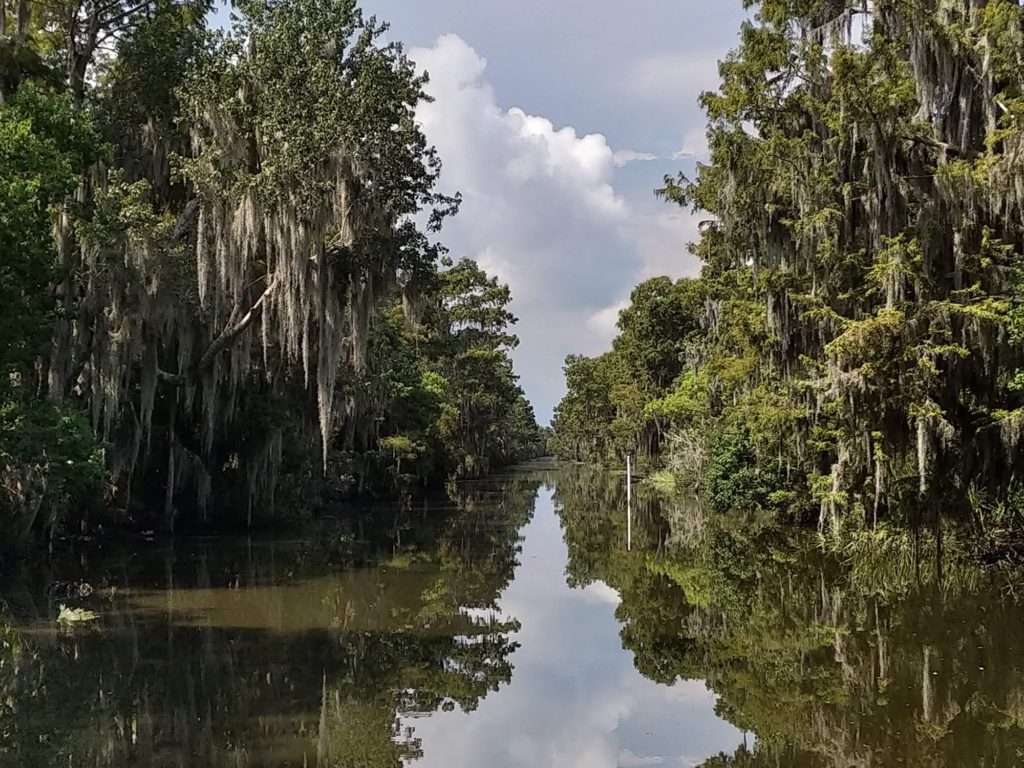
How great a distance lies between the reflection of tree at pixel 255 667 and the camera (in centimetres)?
640

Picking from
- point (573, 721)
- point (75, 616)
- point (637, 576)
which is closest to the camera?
point (573, 721)

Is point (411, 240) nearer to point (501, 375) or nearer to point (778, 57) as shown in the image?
point (778, 57)

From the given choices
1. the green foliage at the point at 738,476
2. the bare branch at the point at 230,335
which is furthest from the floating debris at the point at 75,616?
the green foliage at the point at 738,476

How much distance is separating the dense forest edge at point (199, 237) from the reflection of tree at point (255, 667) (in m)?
3.29

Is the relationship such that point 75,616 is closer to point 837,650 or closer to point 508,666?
point 508,666

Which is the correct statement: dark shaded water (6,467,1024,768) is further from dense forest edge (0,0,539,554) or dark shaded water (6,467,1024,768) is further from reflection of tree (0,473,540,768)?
dense forest edge (0,0,539,554)

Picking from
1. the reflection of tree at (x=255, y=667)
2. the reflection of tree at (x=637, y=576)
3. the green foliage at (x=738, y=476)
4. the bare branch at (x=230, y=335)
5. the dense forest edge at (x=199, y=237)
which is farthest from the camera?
the green foliage at (x=738, y=476)

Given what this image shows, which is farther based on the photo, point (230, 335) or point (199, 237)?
point (230, 335)

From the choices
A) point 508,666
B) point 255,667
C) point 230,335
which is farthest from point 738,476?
point 255,667

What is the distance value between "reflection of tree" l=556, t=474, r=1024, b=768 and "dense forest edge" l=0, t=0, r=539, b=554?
27.6 ft

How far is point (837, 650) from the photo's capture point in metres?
8.88

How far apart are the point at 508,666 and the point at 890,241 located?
843 centimetres

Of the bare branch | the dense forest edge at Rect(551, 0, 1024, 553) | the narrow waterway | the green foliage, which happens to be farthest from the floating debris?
the green foliage

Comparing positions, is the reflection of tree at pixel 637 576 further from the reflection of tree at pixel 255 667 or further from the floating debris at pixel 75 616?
the floating debris at pixel 75 616
